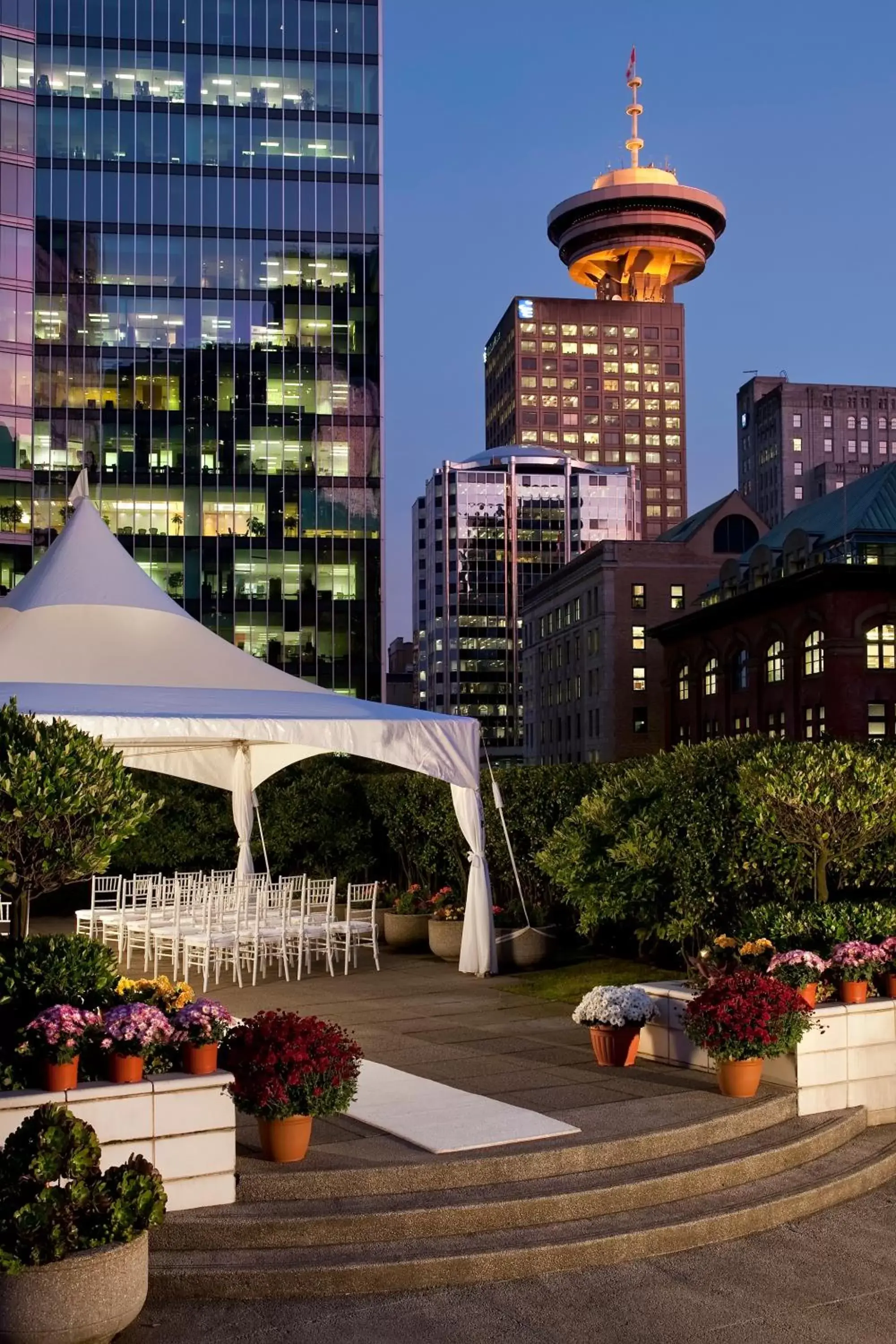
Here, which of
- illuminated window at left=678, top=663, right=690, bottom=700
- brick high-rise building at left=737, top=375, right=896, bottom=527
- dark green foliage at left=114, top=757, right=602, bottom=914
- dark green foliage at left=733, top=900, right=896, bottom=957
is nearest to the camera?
dark green foliage at left=733, top=900, right=896, bottom=957

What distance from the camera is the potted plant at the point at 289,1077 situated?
7941 millimetres

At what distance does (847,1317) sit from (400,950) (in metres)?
13.8

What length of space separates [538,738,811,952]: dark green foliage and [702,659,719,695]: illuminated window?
85.3m

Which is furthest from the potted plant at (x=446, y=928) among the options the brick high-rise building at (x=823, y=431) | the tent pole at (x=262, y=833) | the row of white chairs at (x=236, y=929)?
the brick high-rise building at (x=823, y=431)

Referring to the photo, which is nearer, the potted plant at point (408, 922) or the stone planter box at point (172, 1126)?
the stone planter box at point (172, 1126)

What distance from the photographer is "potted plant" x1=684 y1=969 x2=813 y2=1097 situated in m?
9.75

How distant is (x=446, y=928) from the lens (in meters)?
19.3

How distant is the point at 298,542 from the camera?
7875 centimetres

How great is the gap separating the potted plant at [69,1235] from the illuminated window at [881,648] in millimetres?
79088

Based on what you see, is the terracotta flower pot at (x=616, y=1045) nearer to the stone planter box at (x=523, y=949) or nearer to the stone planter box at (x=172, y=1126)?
the stone planter box at (x=172, y=1126)

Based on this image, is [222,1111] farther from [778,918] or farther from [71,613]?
[71,613]

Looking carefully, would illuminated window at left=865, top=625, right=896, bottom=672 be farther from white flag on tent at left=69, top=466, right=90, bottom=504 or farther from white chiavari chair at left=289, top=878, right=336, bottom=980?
white flag on tent at left=69, top=466, right=90, bottom=504

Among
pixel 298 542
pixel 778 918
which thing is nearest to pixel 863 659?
pixel 298 542

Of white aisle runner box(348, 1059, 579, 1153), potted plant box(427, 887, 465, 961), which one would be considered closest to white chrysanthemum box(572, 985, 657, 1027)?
white aisle runner box(348, 1059, 579, 1153)
